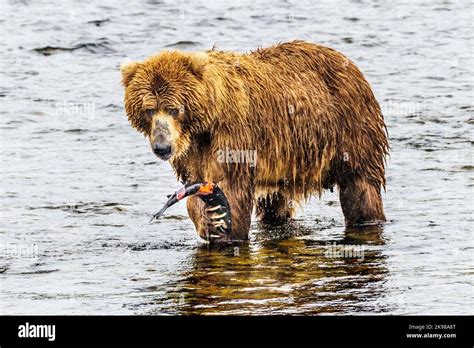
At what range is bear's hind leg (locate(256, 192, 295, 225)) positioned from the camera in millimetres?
13055

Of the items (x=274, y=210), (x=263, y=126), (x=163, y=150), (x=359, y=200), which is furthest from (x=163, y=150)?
(x=359, y=200)

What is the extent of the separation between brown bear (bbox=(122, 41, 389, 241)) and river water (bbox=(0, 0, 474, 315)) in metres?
0.40

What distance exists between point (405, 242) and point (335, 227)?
1.07 meters

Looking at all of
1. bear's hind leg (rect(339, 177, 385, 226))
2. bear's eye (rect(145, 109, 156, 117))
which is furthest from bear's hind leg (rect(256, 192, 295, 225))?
bear's eye (rect(145, 109, 156, 117))

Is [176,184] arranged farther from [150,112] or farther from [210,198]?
[150,112]

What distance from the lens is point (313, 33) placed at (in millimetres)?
23953

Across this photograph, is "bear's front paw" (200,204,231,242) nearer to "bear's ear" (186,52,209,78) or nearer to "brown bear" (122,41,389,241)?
"brown bear" (122,41,389,241)

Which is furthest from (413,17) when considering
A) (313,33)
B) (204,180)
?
(204,180)

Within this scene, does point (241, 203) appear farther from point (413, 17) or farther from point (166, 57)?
point (413, 17)

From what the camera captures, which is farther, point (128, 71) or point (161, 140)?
point (128, 71)

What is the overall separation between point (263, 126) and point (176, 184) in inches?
144

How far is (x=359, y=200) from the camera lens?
1275 centimetres

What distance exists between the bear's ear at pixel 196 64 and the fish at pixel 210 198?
0.98 m

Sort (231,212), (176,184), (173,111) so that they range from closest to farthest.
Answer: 1. (173,111)
2. (231,212)
3. (176,184)
